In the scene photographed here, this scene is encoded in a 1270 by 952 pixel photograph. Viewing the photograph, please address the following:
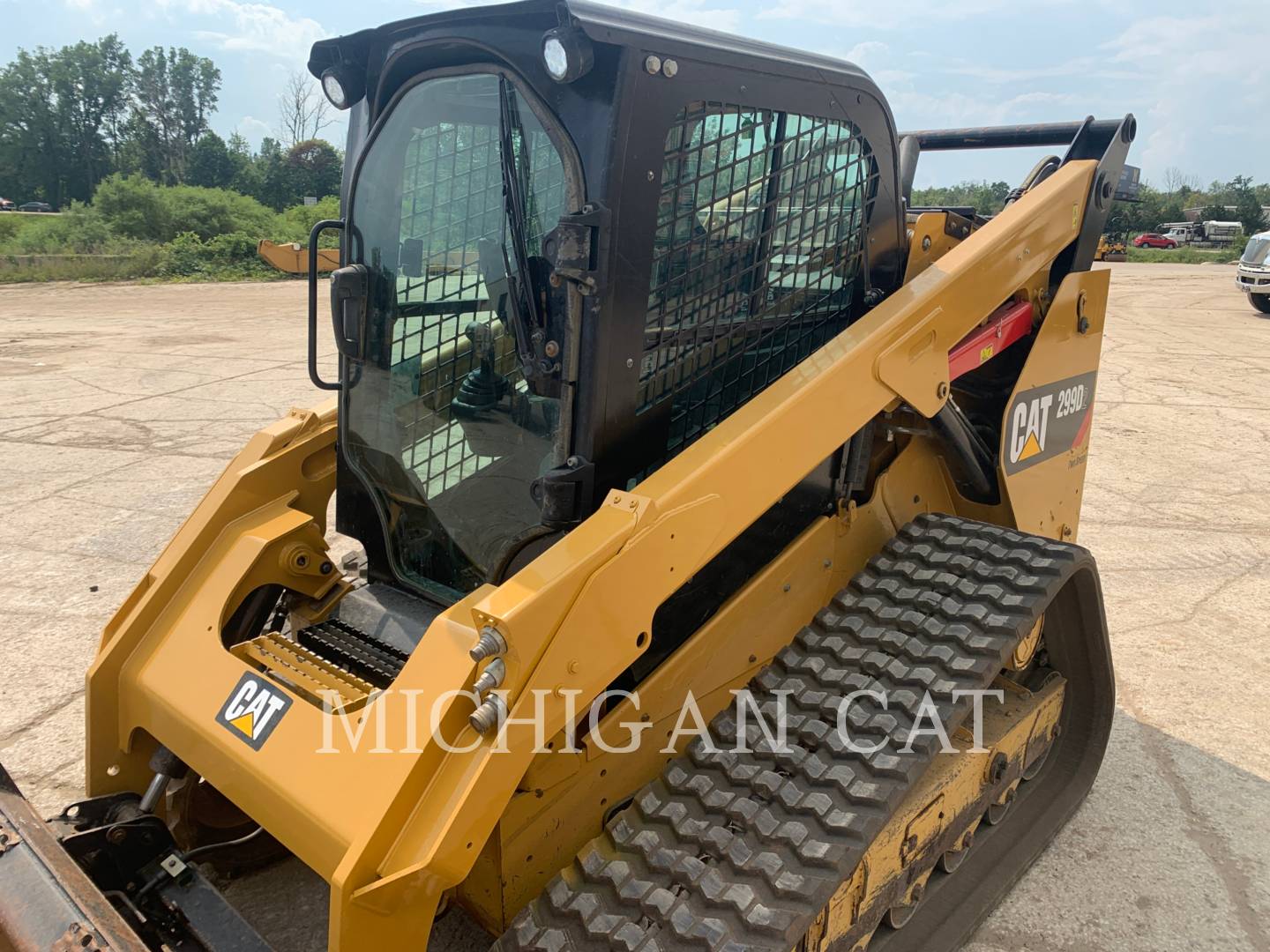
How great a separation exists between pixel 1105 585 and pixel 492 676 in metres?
4.04

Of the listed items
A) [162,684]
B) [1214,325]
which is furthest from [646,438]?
[1214,325]

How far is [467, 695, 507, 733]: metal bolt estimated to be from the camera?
1.56m

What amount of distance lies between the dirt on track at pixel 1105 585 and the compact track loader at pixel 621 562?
8.8 inches

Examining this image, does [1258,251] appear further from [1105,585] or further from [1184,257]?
[1184,257]

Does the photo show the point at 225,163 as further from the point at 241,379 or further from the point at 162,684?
the point at 162,684

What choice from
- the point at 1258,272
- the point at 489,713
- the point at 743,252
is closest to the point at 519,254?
the point at 743,252

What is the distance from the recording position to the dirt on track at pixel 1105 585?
2564 millimetres

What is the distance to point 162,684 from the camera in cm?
230

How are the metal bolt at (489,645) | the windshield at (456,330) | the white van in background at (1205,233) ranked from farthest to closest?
the white van in background at (1205,233) → the windshield at (456,330) → the metal bolt at (489,645)

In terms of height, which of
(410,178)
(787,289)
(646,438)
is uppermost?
(410,178)

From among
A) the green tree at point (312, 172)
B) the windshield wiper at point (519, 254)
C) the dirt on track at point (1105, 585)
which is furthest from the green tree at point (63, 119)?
the windshield wiper at point (519, 254)

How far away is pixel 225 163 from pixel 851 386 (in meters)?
49.9

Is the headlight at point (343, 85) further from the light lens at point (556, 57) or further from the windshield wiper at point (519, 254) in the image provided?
the light lens at point (556, 57)

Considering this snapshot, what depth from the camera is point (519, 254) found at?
1949 millimetres
